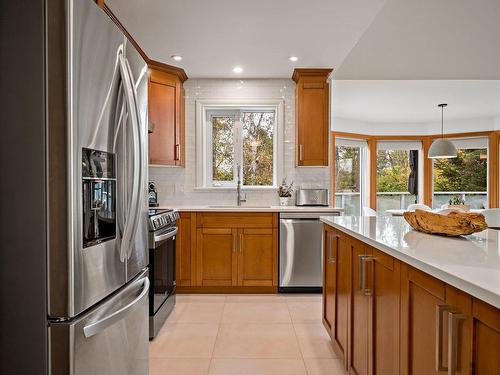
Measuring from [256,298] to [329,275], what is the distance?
1.32 m

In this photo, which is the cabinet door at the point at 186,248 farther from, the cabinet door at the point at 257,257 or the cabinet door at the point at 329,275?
the cabinet door at the point at 329,275

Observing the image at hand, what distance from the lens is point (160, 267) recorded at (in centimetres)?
265

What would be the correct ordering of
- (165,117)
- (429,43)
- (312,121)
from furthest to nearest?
(312,121) → (165,117) → (429,43)

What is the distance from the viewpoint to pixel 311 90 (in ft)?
12.7

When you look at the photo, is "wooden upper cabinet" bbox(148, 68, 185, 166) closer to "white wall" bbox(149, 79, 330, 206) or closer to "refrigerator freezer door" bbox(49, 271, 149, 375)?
"white wall" bbox(149, 79, 330, 206)

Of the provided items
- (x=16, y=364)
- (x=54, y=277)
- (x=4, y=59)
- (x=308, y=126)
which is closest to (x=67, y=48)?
(x=4, y=59)

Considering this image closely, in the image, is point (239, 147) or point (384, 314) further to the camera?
point (239, 147)

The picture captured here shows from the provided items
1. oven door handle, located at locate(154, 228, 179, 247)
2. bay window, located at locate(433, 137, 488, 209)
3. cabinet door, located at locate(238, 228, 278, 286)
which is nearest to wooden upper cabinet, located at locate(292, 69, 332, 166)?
cabinet door, located at locate(238, 228, 278, 286)

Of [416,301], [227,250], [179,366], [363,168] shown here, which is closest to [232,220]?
[227,250]

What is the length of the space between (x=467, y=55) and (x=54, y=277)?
13.2ft

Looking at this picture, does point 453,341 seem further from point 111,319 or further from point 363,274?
point 111,319

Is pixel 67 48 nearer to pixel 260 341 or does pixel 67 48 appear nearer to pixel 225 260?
pixel 260 341

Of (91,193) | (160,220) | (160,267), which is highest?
(91,193)

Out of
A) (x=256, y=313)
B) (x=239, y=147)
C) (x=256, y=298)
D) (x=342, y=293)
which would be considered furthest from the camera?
(x=239, y=147)
